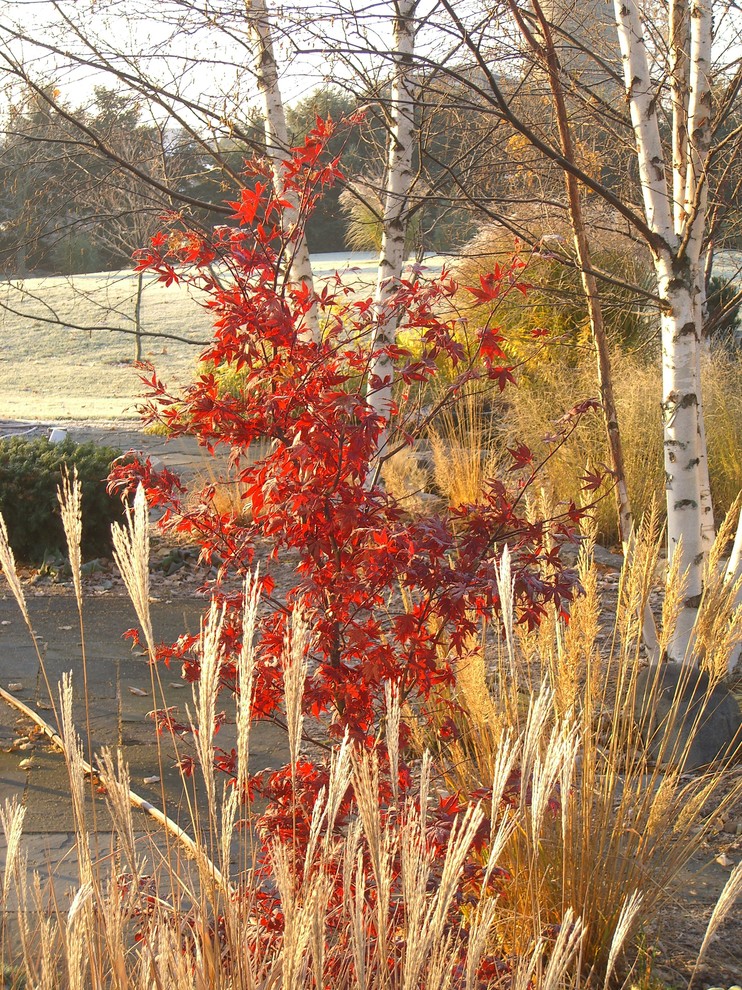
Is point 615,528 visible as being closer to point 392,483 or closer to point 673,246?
point 392,483

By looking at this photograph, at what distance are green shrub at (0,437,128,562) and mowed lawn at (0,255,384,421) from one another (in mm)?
6583

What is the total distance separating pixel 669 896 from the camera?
2490 millimetres

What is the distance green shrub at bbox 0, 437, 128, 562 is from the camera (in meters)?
6.52

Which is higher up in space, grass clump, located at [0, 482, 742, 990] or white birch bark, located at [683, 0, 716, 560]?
white birch bark, located at [683, 0, 716, 560]

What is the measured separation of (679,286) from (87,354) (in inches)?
835

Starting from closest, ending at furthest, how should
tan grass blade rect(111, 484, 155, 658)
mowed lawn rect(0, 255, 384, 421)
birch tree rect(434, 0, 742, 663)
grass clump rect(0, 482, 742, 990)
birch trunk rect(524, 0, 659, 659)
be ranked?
grass clump rect(0, 482, 742, 990), tan grass blade rect(111, 484, 155, 658), birch trunk rect(524, 0, 659, 659), birch tree rect(434, 0, 742, 663), mowed lawn rect(0, 255, 384, 421)

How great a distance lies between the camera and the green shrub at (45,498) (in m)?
6.52

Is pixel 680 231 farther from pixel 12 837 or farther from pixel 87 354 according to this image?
pixel 87 354

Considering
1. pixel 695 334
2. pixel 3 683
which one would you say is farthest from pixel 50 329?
pixel 695 334

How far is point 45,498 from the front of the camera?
657 cm

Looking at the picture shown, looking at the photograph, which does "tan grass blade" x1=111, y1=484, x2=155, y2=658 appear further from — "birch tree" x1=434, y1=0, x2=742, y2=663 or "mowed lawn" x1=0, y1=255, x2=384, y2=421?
"mowed lawn" x1=0, y1=255, x2=384, y2=421

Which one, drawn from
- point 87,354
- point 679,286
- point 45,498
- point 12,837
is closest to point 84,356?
point 87,354

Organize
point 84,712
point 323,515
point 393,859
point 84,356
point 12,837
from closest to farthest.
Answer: point 12,837
point 393,859
point 323,515
point 84,712
point 84,356

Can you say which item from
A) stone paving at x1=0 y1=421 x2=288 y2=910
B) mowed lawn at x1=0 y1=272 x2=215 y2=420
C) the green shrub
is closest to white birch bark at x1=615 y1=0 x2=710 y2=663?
stone paving at x1=0 y1=421 x2=288 y2=910
